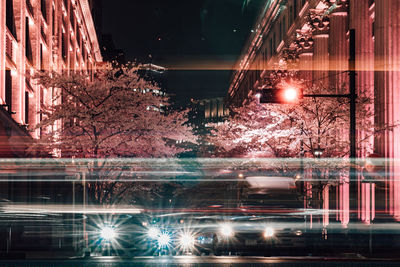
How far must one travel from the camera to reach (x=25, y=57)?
31.2 meters

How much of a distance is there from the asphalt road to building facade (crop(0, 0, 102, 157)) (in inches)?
583

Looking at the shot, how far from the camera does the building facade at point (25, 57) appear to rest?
82.1 feet

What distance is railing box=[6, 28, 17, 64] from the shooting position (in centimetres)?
2729

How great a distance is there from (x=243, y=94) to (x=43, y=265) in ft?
299

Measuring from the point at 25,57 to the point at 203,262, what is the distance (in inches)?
1001

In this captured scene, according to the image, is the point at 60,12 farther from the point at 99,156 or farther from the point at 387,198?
the point at 387,198

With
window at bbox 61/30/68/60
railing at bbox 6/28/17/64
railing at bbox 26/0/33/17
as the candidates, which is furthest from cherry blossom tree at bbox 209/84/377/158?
window at bbox 61/30/68/60

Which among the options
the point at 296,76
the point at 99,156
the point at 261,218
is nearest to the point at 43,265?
the point at 261,218

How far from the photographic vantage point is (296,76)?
36375 millimetres

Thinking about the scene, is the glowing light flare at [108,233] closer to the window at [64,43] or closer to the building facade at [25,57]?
the building facade at [25,57]

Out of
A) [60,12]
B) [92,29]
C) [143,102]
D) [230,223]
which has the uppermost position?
[92,29]

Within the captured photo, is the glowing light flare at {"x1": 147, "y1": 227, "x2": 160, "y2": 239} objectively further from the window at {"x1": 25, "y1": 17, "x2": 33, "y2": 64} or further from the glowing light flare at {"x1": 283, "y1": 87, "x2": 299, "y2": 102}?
the window at {"x1": 25, "y1": 17, "x2": 33, "y2": 64}

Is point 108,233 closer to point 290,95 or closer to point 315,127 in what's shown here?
point 290,95

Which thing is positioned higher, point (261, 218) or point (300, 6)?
point (300, 6)
